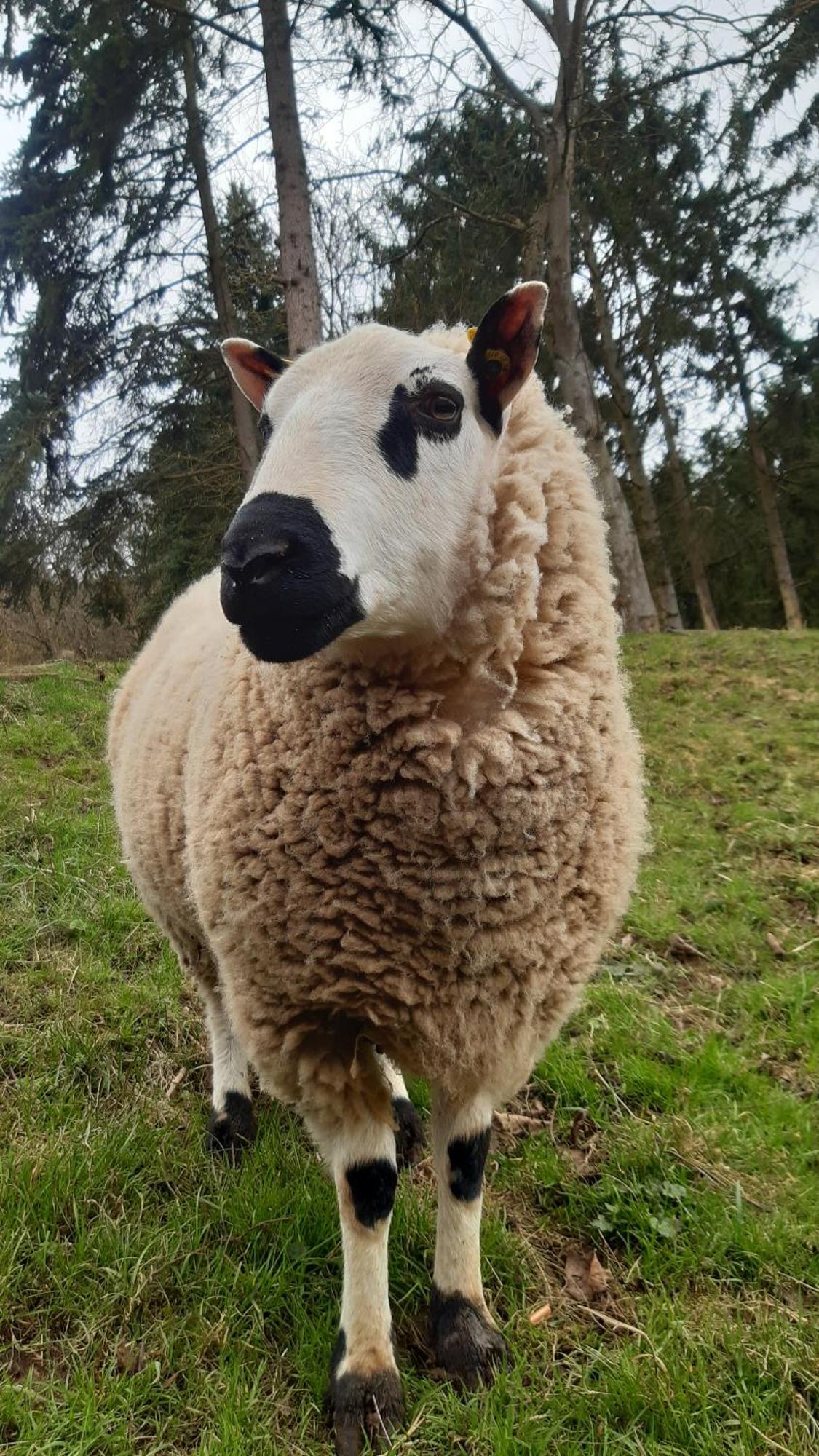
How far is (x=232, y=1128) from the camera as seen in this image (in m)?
2.59

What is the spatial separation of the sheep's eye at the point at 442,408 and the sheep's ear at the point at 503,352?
0.11 meters

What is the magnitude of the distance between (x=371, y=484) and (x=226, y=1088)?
204 cm

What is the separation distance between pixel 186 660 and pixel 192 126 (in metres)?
10.3

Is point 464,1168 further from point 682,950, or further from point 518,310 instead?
point 682,950

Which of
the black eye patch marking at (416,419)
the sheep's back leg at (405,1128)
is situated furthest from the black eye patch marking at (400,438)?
the sheep's back leg at (405,1128)

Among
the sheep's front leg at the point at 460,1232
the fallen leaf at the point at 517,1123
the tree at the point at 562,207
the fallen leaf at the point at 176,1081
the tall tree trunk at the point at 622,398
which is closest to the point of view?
the sheep's front leg at the point at 460,1232

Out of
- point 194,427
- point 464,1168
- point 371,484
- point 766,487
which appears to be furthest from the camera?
point 766,487

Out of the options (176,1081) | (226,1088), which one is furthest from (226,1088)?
(176,1081)

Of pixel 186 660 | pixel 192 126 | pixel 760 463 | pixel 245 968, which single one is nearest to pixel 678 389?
pixel 760 463

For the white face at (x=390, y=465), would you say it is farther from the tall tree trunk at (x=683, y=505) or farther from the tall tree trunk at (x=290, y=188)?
the tall tree trunk at (x=683, y=505)

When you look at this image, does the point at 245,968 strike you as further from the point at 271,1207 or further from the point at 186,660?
the point at 186,660

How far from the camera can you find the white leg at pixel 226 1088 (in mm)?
2566

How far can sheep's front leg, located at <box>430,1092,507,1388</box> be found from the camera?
1876mm

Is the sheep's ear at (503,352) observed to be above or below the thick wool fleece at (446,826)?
above
